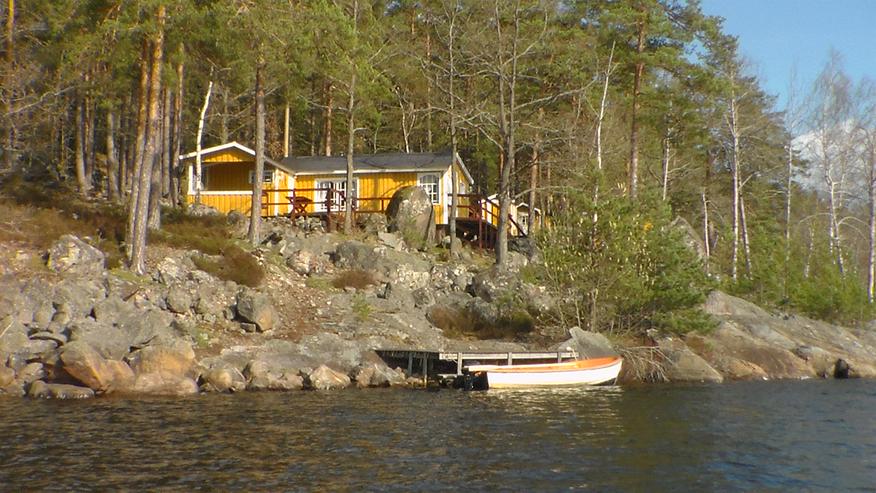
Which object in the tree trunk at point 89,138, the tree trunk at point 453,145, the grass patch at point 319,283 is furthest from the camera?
the tree trunk at point 89,138

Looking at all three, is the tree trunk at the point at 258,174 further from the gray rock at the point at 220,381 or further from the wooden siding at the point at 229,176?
the gray rock at the point at 220,381

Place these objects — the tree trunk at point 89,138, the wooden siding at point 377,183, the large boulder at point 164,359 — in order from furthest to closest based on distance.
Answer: the wooden siding at point 377,183 < the tree trunk at point 89,138 < the large boulder at point 164,359

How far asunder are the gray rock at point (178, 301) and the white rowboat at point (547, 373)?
8933mm

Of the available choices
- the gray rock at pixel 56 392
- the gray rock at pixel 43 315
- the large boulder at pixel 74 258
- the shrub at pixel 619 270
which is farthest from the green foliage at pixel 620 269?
the gray rock at pixel 43 315

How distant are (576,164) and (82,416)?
87.3 feet

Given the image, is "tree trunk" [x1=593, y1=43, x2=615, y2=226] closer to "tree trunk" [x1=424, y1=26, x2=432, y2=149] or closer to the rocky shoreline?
the rocky shoreline

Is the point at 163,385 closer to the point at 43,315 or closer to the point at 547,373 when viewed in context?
the point at 43,315

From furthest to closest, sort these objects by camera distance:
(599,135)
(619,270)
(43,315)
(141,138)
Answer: (599,135) → (619,270) → (141,138) → (43,315)

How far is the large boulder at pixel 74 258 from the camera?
2556 centimetres

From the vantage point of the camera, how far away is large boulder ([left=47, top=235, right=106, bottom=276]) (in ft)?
83.9

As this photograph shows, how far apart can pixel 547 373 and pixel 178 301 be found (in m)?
11.5

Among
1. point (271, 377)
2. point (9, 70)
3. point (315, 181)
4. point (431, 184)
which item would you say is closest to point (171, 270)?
point (271, 377)

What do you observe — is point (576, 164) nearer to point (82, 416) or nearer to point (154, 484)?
point (82, 416)

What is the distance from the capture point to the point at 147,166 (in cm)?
2780
